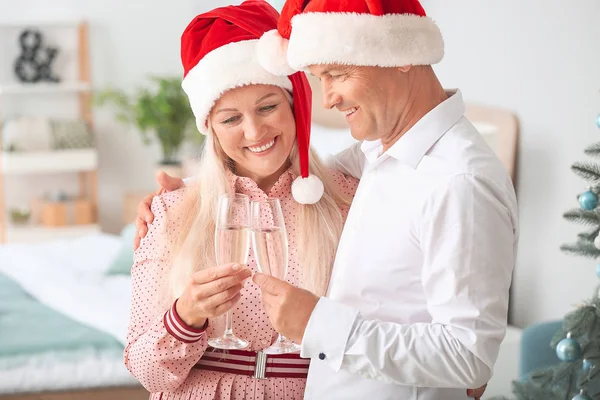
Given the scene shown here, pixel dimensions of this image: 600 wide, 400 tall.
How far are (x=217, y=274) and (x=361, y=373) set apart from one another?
294 mm

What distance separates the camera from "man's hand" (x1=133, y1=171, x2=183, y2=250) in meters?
1.86

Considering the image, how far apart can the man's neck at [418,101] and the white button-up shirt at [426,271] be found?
25 mm

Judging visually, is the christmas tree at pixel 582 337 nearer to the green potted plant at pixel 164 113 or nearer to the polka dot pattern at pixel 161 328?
the polka dot pattern at pixel 161 328

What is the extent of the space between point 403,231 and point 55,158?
487cm

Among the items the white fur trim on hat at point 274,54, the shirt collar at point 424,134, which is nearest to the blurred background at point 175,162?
the shirt collar at point 424,134

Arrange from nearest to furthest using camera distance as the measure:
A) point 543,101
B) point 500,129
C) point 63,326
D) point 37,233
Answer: point 543,101, point 63,326, point 500,129, point 37,233

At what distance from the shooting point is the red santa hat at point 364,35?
4.62 ft

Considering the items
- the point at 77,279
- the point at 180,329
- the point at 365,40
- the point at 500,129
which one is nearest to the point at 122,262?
the point at 77,279

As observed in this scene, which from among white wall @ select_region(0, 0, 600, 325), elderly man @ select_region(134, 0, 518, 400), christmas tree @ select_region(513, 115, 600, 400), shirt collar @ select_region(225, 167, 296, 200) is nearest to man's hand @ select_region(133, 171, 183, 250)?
shirt collar @ select_region(225, 167, 296, 200)

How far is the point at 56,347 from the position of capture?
3.07 metres

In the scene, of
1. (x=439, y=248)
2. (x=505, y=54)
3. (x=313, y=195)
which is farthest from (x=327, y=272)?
(x=505, y=54)

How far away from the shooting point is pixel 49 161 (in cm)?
591

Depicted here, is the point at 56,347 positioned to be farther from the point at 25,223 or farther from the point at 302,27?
the point at 25,223

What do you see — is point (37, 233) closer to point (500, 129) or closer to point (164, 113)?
point (164, 113)
